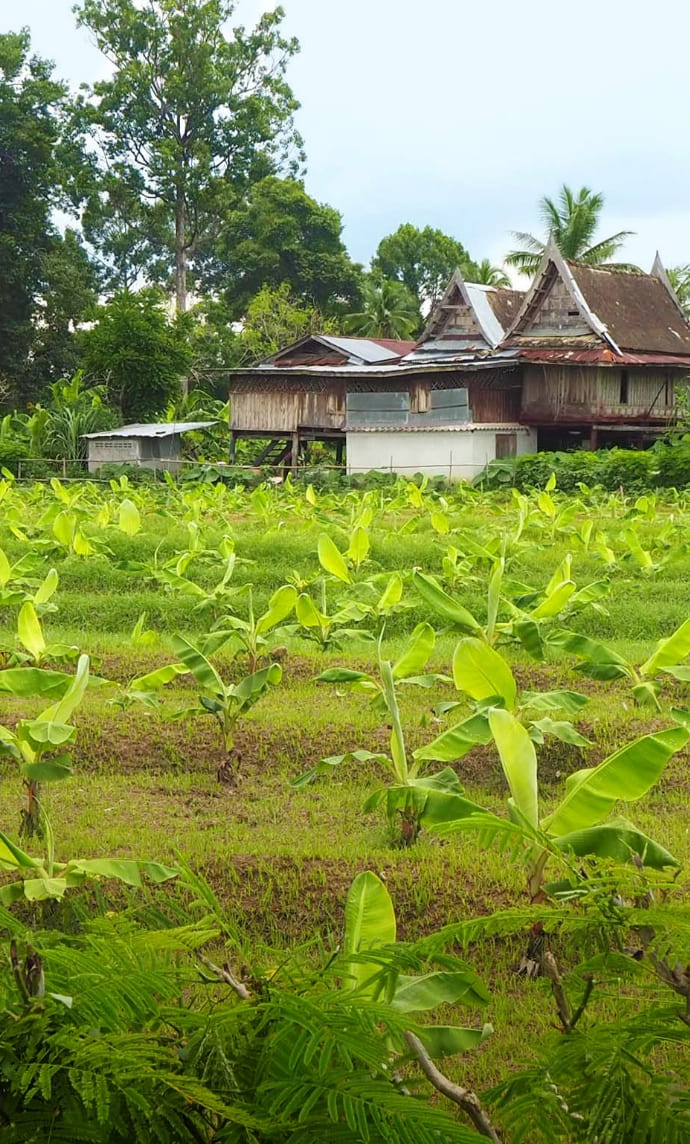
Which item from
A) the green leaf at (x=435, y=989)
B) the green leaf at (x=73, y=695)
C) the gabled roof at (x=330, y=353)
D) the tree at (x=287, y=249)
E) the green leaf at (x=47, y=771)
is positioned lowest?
the green leaf at (x=47, y=771)

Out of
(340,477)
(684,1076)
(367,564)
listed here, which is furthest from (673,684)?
(340,477)

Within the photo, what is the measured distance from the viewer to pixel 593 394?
2838 centimetres

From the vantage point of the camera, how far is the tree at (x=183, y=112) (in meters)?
45.0

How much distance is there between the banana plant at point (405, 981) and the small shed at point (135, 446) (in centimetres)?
2836

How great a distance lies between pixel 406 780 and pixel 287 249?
43.2m

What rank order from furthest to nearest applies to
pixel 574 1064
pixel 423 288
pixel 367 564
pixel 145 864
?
pixel 423 288, pixel 367 564, pixel 145 864, pixel 574 1064

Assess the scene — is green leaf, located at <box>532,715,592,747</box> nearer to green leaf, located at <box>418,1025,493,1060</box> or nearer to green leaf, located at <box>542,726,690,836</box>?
green leaf, located at <box>542,726,690,836</box>

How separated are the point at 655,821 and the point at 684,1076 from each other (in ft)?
9.72

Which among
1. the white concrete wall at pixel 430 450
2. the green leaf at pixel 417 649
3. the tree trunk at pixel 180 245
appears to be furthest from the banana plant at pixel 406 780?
the tree trunk at pixel 180 245

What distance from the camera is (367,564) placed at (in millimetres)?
11062

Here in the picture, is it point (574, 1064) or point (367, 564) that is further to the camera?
point (367, 564)

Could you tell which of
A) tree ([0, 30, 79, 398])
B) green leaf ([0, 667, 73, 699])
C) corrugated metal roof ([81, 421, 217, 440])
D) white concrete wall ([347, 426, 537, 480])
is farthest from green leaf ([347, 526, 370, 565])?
tree ([0, 30, 79, 398])

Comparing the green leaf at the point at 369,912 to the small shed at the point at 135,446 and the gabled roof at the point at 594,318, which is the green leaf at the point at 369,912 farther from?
the small shed at the point at 135,446

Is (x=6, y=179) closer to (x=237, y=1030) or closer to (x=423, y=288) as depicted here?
(x=423, y=288)
